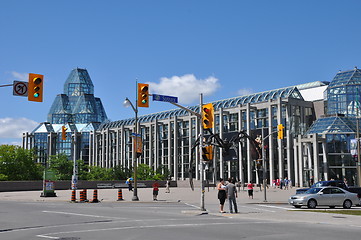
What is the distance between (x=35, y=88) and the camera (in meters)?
18.4

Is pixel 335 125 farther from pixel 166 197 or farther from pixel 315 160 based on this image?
pixel 166 197

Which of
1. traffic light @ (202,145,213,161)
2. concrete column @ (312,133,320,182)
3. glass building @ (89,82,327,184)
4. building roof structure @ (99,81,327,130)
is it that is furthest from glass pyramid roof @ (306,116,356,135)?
traffic light @ (202,145,213,161)

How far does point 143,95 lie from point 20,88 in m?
5.79

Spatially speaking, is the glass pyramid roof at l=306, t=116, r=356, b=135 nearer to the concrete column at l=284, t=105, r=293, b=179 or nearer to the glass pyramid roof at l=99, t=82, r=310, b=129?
the concrete column at l=284, t=105, r=293, b=179

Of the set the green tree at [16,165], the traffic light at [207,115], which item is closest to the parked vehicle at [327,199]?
the traffic light at [207,115]

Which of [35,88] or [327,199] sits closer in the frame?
[35,88]

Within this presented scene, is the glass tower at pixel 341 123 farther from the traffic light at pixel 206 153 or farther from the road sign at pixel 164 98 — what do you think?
the road sign at pixel 164 98

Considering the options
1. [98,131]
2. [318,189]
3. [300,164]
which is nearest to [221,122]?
[300,164]

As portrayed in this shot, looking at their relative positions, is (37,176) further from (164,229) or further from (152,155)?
(164,229)

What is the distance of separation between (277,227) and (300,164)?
191ft

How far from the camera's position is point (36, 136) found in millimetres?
145125

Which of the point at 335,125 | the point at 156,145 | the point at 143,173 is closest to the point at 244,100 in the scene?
the point at 335,125

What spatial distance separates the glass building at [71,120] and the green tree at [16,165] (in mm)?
67477

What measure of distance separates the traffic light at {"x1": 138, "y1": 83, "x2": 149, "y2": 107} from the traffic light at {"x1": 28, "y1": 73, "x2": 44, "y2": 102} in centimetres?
486
